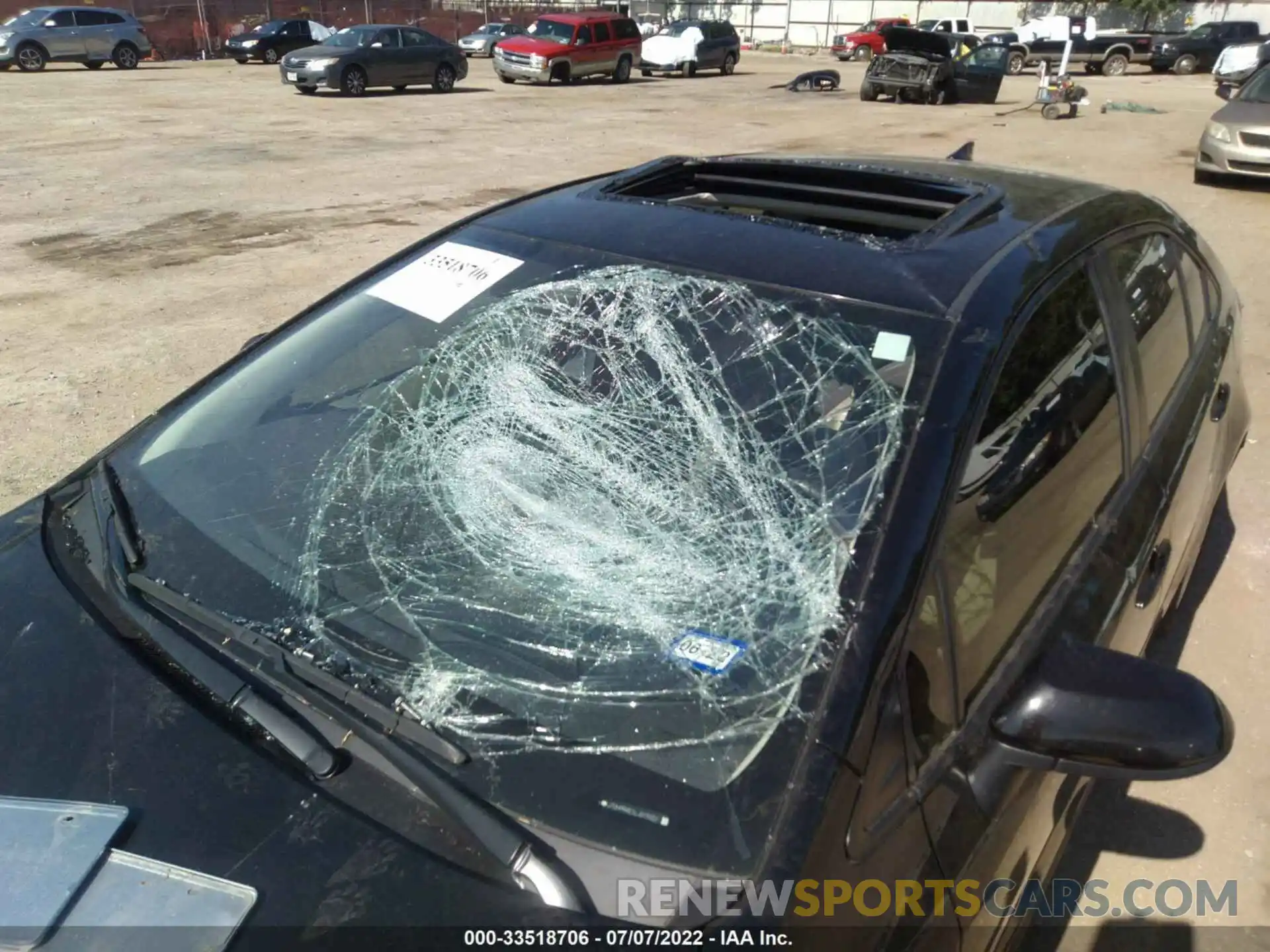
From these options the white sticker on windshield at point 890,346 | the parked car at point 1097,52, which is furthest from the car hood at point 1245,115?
the parked car at point 1097,52

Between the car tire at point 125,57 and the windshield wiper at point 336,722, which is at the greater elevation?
the windshield wiper at point 336,722

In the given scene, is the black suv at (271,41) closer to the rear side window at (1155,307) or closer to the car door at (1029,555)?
the rear side window at (1155,307)

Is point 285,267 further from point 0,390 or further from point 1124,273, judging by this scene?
point 1124,273

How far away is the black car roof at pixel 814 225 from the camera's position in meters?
1.79

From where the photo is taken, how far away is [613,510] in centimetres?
169

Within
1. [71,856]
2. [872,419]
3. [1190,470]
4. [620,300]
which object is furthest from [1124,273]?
[71,856]

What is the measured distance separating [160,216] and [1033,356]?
9390mm

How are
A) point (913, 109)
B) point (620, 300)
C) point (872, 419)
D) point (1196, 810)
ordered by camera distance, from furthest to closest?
point (913, 109) → point (1196, 810) → point (620, 300) → point (872, 419)

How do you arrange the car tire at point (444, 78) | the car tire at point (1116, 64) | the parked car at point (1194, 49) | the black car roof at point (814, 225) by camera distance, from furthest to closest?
the parked car at point (1194, 49) → the car tire at point (1116, 64) → the car tire at point (444, 78) → the black car roof at point (814, 225)

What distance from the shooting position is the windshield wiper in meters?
1.22

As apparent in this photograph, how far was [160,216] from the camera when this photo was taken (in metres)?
9.15

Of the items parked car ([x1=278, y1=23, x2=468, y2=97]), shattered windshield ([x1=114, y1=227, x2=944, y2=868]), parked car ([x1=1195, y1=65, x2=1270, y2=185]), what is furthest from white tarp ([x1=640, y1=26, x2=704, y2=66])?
shattered windshield ([x1=114, y1=227, x2=944, y2=868])

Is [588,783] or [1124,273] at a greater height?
[1124,273]

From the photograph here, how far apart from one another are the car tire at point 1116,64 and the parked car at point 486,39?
2008cm
